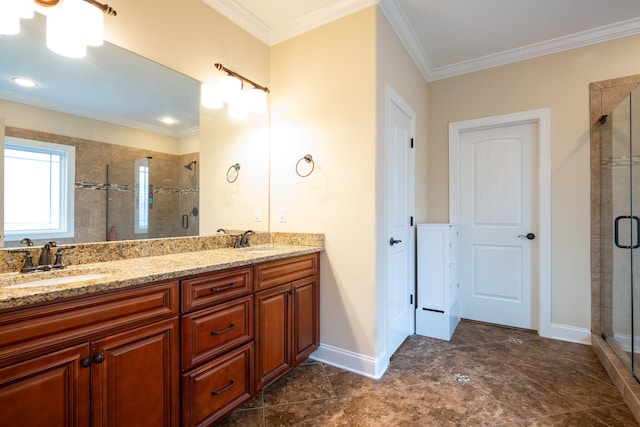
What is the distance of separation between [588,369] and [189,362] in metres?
2.68

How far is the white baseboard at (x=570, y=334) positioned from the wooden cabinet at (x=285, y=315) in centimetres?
217

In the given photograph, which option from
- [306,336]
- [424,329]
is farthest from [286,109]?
[424,329]

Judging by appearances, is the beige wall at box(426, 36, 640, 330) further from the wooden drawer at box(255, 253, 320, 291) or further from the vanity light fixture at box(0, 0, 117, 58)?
the vanity light fixture at box(0, 0, 117, 58)

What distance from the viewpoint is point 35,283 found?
1.12 metres

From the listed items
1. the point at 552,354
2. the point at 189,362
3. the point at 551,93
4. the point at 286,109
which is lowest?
the point at 552,354

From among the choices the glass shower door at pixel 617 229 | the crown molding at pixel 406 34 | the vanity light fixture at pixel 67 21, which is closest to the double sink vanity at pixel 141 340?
the vanity light fixture at pixel 67 21

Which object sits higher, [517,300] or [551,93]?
[551,93]

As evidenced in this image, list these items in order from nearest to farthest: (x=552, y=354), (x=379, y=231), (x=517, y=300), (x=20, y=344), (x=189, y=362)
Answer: (x=20, y=344)
(x=189, y=362)
(x=379, y=231)
(x=552, y=354)
(x=517, y=300)

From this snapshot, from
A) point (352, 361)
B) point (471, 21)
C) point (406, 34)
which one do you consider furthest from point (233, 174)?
point (471, 21)

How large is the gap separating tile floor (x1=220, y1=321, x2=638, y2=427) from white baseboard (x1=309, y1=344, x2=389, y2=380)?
48 mm

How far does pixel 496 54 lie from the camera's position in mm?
2873

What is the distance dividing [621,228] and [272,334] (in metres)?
2.66

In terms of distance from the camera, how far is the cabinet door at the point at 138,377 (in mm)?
1039

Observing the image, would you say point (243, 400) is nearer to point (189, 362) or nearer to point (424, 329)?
point (189, 362)
